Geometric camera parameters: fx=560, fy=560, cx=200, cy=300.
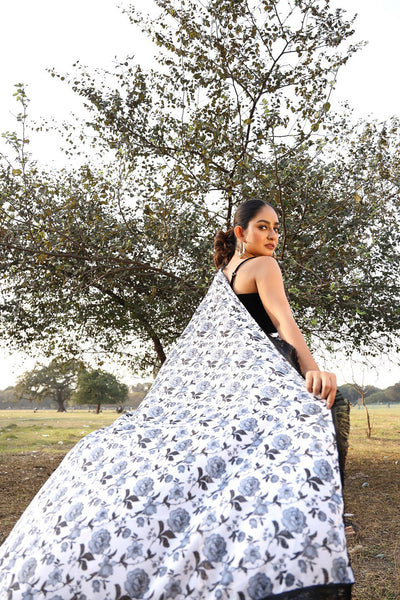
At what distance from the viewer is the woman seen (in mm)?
2281

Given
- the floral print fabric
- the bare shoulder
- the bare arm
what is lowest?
the floral print fabric

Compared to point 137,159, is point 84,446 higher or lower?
lower

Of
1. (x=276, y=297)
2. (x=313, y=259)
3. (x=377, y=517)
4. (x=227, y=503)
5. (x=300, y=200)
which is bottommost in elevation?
(x=377, y=517)

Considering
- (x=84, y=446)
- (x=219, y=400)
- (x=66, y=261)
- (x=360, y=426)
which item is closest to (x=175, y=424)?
(x=219, y=400)

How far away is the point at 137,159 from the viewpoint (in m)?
9.74

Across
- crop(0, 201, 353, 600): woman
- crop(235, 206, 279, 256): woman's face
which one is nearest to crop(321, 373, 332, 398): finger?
crop(0, 201, 353, 600): woman

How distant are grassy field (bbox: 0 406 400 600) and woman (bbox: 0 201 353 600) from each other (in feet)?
8.58

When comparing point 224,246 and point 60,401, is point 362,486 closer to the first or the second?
point 224,246

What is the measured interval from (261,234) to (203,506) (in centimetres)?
210

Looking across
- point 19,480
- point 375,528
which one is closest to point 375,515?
point 375,528

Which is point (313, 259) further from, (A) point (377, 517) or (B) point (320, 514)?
(B) point (320, 514)

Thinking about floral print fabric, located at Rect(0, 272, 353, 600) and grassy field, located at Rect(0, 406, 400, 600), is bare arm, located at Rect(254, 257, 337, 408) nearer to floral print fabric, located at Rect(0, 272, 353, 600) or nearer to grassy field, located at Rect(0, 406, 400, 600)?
floral print fabric, located at Rect(0, 272, 353, 600)

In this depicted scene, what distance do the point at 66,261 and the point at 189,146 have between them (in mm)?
2876

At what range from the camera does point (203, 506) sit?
2.54m
